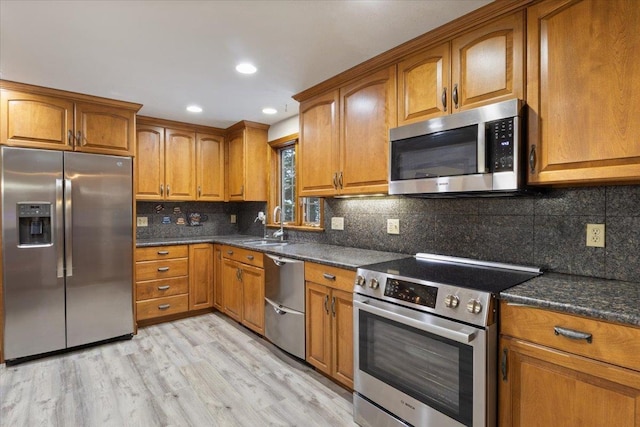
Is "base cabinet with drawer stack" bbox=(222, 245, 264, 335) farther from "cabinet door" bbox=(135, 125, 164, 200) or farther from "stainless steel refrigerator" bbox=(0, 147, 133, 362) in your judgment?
"cabinet door" bbox=(135, 125, 164, 200)

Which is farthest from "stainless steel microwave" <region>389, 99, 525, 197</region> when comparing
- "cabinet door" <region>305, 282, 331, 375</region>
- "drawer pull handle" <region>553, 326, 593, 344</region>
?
"cabinet door" <region>305, 282, 331, 375</region>

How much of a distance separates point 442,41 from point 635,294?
61.0 inches

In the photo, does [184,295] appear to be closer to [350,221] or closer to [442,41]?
[350,221]

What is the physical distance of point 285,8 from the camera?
1.66 meters

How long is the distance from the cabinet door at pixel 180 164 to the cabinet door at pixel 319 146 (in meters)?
1.69

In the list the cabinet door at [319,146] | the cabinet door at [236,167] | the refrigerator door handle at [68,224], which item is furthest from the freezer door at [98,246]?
the cabinet door at [319,146]

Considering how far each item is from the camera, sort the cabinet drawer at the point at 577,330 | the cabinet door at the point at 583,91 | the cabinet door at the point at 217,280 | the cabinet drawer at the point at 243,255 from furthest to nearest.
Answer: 1. the cabinet door at the point at 217,280
2. the cabinet drawer at the point at 243,255
3. the cabinet door at the point at 583,91
4. the cabinet drawer at the point at 577,330

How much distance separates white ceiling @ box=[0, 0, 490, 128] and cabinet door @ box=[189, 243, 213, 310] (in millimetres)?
1728

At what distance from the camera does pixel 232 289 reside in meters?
3.50

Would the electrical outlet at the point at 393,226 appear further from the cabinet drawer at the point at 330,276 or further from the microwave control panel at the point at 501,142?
the microwave control panel at the point at 501,142

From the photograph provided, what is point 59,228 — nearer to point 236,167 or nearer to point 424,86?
point 236,167

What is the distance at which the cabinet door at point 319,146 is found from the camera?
263 cm

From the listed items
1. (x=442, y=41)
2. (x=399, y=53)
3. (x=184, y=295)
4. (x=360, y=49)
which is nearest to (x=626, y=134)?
(x=442, y=41)

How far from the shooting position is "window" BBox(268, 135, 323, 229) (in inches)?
143
